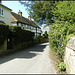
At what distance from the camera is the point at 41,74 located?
4.11 metres

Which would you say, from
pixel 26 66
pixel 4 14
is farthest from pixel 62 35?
pixel 4 14

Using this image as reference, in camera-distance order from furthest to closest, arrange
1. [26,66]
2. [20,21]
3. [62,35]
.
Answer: [20,21], [26,66], [62,35]

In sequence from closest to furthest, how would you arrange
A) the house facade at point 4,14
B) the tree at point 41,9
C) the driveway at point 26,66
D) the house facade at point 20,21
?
the driveway at point 26,66 < the tree at point 41,9 < the house facade at point 4,14 < the house facade at point 20,21

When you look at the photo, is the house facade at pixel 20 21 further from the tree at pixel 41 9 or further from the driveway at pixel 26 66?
the driveway at pixel 26 66

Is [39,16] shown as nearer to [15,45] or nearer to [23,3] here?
[23,3]

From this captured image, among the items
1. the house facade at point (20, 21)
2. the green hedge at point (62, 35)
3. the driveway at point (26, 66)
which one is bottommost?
the driveway at point (26, 66)

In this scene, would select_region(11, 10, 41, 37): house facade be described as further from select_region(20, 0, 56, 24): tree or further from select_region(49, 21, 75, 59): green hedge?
select_region(49, 21, 75, 59): green hedge

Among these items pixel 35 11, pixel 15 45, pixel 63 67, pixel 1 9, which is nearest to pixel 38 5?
pixel 35 11

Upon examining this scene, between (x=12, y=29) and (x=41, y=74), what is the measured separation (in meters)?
8.19

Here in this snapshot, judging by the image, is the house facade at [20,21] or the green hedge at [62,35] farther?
the house facade at [20,21]

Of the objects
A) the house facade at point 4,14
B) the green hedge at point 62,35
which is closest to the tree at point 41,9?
the house facade at point 4,14

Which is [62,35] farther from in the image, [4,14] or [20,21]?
[20,21]

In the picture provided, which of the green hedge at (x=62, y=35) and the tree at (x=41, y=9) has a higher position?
the tree at (x=41, y=9)

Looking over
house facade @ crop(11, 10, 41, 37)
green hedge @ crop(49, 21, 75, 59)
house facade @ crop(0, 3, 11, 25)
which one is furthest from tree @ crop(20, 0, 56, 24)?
green hedge @ crop(49, 21, 75, 59)
